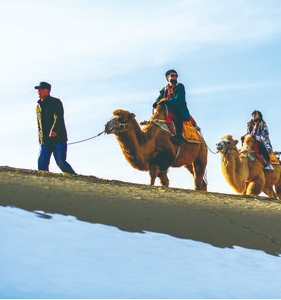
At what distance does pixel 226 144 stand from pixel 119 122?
12.1 ft

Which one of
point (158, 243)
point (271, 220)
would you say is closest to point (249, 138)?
point (271, 220)

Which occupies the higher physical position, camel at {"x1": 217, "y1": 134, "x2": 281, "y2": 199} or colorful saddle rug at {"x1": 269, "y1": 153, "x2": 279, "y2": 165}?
colorful saddle rug at {"x1": 269, "y1": 153, "x2": 279, "y2": 165}

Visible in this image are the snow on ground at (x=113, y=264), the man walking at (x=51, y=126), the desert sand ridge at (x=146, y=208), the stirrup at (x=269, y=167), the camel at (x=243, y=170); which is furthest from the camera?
the stirrup at (x=269, y=167)

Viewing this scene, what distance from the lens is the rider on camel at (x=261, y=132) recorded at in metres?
16.2

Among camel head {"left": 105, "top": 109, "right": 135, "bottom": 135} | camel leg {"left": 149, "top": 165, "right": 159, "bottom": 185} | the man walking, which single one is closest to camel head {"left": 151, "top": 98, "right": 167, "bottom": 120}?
camel head {"left": 105, "top": 109, "right": 135, "bottom": 135}

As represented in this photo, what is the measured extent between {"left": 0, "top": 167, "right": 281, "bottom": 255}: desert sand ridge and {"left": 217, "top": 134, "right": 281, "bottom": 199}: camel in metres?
4.00

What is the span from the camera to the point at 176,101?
1330 cm

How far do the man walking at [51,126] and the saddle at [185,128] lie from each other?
2.45 metres

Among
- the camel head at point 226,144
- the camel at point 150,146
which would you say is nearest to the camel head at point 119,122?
the camel at point 150,146

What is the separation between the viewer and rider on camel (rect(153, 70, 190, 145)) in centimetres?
1326

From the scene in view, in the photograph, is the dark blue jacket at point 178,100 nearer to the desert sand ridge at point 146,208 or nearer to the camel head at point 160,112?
the camel head at point 160,112

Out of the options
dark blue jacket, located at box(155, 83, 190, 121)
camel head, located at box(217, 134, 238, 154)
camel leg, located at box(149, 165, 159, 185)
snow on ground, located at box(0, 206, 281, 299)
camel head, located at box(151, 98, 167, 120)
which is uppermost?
dark blue jacket, located at box(155, 83, 190, 121)

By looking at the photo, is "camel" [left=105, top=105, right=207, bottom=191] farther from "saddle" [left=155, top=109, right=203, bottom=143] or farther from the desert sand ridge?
the desert sand ridge

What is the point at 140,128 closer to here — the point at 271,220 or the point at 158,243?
the point at 271,220
